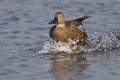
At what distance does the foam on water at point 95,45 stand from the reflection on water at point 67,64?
0.16m

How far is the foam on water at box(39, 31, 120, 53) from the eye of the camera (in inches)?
409

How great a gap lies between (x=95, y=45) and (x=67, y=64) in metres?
1.35

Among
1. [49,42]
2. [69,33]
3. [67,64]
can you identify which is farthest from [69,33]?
[67,64]

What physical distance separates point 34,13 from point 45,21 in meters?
0.84

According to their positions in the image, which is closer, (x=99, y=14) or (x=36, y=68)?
(x=36, y=68)

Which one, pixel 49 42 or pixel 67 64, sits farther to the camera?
pixel 49 42

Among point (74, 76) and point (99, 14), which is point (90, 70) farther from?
point (99, 14)

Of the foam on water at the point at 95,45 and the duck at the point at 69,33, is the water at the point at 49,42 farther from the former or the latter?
the duck at the point at 69,33

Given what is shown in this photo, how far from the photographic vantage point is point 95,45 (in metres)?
10.8

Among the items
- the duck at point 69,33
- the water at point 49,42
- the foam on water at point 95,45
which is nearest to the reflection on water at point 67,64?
the water at point 49,42

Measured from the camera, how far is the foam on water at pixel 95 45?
1039cm

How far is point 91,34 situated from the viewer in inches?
451

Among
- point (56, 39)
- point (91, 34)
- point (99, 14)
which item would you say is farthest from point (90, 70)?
point (99, 14)

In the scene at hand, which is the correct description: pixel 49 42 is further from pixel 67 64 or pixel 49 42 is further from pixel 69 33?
pixel 67 64
